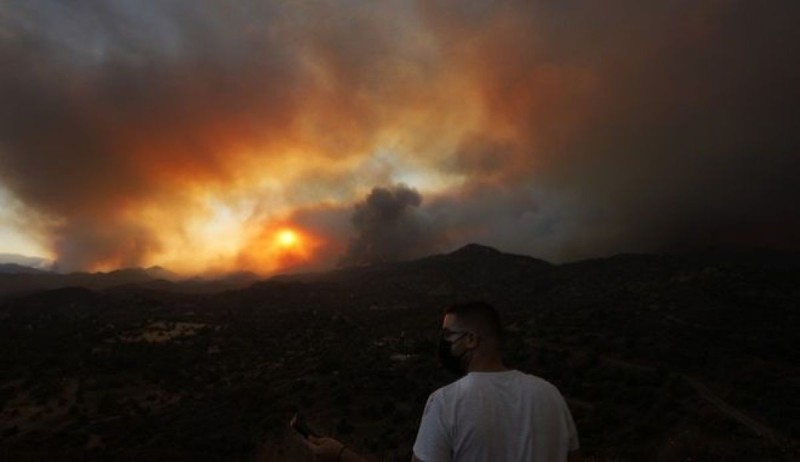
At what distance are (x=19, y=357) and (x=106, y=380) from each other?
40.4 feet

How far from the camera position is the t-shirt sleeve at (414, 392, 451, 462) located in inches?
109

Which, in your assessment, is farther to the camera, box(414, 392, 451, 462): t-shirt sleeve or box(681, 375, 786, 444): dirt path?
box(681, 375, 786, 444): dirt path

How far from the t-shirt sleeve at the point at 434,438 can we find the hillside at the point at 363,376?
14.5m

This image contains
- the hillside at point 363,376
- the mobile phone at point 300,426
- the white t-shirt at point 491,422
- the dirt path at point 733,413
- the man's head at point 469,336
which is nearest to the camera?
the white t-shirt at point 491,422

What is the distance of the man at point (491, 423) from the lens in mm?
2748

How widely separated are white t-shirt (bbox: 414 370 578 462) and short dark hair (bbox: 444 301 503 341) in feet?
1.00

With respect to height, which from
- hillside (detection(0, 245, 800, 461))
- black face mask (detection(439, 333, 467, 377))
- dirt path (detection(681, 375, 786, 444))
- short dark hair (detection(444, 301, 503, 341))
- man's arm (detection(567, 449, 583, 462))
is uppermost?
short dark hair (detection(444, 301, 503, 341))

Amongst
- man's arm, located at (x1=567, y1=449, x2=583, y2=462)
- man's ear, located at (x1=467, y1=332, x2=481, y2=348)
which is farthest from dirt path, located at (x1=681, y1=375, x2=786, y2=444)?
man's ear, located at (x1=467, y1=332, x2=481, y2=348)

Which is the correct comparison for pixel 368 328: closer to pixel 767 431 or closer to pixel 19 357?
pixel 19 357

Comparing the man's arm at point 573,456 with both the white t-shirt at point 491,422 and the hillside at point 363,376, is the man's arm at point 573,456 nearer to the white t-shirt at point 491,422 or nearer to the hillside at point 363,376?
the white t-shirt at point 491,422

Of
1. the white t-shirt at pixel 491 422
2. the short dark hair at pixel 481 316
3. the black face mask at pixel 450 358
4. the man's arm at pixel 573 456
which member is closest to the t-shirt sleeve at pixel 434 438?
the white t-shirt at pixel 491 422

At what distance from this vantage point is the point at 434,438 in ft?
9.13

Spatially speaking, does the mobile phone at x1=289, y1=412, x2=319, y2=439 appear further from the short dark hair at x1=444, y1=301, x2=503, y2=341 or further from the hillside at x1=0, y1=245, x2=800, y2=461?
the hillside at x1=0, y1=245, x2=800, y2=461

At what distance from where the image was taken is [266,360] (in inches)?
2108
